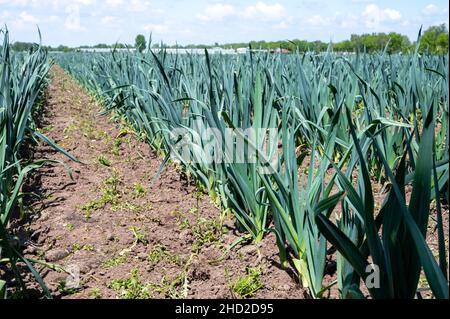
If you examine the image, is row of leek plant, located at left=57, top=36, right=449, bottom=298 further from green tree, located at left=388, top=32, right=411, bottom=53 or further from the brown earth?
green tree, located at left=388, top=32, right=411, bottom=53

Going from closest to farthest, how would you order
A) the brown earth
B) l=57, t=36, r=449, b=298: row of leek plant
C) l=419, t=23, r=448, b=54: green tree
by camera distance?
l=57, t=36, r=449, b=298: row of leek plant → the brown earth → l=419, t=23, r=448, b=54: green tree

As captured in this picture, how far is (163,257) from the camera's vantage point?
189cm

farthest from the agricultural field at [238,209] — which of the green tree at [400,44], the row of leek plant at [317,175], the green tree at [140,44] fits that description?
the green tree at [400,44]

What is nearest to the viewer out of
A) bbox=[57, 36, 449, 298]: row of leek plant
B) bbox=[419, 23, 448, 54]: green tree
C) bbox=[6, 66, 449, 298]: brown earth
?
bbox=[57, 36, 449, 298]: row of leek plant

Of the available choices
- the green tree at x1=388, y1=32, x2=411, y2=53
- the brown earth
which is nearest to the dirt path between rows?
the brown earth

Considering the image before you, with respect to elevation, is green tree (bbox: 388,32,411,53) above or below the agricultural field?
above

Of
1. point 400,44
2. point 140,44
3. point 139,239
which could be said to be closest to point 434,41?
point 140,44

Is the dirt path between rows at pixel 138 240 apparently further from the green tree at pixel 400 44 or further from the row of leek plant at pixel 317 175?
the green tree at pixel 400 44

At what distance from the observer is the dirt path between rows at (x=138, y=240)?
1646mm

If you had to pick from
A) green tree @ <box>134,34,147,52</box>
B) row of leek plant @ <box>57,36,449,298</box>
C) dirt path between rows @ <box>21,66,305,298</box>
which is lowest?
dirt path between rows @ <box>21,66,305,298</box>

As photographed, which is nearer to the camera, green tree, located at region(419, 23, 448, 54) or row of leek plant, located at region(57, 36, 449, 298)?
row of leek plant, located at region(57, 36, 449, 298)

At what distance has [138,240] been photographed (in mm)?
2047

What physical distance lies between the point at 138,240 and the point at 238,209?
0.51m

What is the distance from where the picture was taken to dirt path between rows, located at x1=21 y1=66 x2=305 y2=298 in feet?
5.40
